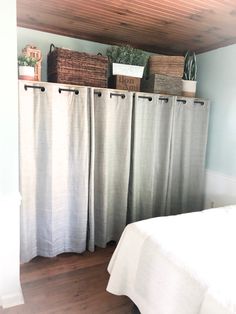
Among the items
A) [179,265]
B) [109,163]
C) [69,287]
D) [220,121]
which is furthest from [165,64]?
[69,287]

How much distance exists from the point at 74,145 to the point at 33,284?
127cm

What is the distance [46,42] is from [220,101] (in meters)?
2.05

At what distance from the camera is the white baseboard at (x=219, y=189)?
291cm

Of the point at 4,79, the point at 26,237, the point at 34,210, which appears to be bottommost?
the point at 26,237

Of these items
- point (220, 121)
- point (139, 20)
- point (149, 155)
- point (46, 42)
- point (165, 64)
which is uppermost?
point (139, 20)

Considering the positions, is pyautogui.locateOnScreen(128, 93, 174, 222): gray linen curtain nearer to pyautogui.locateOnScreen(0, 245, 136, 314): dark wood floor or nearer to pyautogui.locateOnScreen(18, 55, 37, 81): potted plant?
pyautogui.locateOnScreen(0, 245, 136, 314): dark wood floor

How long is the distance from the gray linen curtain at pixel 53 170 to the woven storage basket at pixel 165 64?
91 cm

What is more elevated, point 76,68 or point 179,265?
point 76,68

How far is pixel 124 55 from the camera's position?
104 inches

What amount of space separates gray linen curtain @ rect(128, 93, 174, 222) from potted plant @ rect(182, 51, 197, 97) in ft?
0.99

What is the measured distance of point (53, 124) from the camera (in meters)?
2.38

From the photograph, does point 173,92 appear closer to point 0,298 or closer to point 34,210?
point 34,210

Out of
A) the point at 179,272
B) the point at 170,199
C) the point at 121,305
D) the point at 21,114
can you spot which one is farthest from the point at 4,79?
the point at 170,199

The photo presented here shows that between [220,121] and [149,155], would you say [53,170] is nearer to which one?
[149,155]
